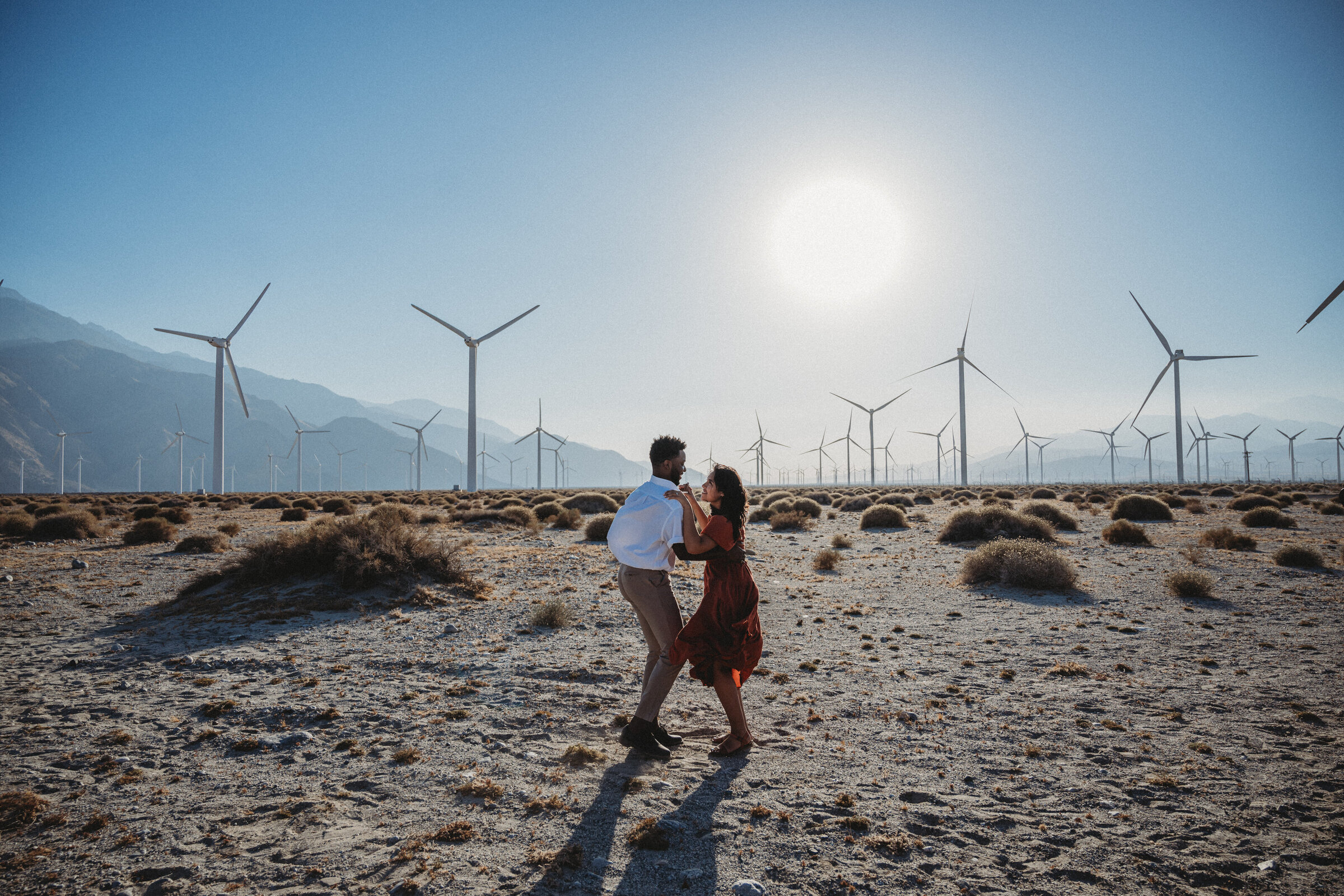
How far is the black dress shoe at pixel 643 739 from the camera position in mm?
5461

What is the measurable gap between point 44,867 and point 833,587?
13915 mm

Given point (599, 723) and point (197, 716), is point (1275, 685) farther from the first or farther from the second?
point (197, 716)

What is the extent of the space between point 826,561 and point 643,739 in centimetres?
1348

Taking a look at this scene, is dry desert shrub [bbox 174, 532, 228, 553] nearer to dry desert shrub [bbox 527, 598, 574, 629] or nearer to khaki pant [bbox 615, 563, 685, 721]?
dry desert shrub [bbox 527, 598, 574, 629]

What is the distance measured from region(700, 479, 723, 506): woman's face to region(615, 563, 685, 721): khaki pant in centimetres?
77

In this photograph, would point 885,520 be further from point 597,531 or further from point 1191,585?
point 1191,585

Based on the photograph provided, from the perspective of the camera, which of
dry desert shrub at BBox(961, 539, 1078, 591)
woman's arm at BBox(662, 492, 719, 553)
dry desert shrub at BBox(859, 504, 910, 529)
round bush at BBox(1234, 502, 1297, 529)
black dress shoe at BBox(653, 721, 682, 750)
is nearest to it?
woman's arm at BBox(662, 492, 719, 553)

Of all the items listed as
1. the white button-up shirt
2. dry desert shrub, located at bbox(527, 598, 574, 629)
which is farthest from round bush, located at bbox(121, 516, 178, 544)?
the white button-up shirt

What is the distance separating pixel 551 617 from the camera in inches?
428

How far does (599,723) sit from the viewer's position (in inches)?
261

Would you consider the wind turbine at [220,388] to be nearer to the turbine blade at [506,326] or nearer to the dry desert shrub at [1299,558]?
the turbine blade at [506,326]

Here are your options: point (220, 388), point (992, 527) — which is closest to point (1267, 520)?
point (992, 527)

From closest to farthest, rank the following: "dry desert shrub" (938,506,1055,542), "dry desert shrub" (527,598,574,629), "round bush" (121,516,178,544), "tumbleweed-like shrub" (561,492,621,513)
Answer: "dry desert shrub" (527,598,574,629), "round bush" (121,516,178,544), "dry desert shrub" (938,506,1055,542), "tumbleweed-like shrub" (561,492,621,513)

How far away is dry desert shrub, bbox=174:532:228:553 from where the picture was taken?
18.1 metres
